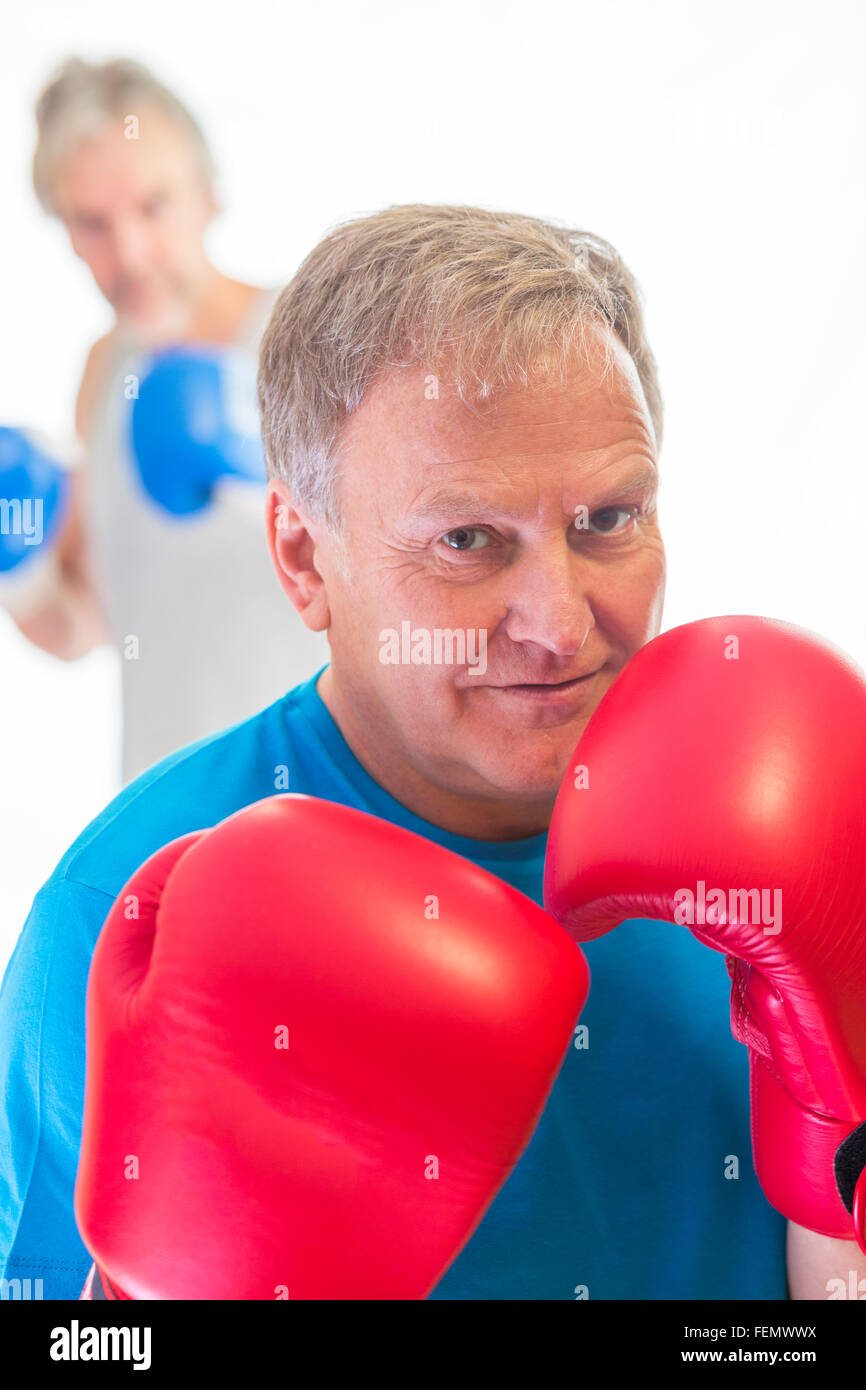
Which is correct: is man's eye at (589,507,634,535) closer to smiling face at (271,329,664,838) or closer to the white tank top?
smiling face at (271,329,664,838)

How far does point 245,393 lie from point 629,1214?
1.47m

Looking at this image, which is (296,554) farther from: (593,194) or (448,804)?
(593,194)

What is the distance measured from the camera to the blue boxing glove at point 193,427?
2010 millimetres

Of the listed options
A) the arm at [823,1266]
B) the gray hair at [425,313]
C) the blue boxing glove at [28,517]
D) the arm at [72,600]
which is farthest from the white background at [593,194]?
the arm at [823,1266]

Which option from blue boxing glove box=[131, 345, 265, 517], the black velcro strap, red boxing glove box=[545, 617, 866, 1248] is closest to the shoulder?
red boxing glove box=[545, 617, 866, 1248]

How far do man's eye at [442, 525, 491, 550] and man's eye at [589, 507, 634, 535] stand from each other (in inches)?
3.6

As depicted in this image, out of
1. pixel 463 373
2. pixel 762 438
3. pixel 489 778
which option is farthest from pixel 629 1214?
pixel 762 438

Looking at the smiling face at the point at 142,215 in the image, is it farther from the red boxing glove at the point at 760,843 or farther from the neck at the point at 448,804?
the red boxing glove at the point at 760,843

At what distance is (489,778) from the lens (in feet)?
3.34

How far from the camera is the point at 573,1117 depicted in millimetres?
1031

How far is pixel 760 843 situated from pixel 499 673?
276 millimetres

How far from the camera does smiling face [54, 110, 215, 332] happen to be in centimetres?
247

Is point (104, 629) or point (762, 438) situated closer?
point (762, 438)

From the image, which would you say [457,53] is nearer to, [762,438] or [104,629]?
[762,438]
